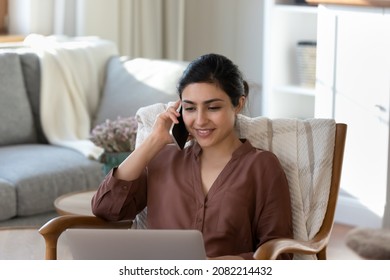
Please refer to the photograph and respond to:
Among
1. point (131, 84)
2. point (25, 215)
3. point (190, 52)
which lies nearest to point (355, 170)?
point (131, 84)

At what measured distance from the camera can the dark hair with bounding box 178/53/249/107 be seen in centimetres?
238

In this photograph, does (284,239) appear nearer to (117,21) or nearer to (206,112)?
(206,112)

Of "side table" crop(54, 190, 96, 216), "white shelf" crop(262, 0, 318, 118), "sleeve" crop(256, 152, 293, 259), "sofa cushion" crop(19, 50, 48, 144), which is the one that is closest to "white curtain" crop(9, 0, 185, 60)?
"sofa cushion" crop(19, 50, 48, 144)

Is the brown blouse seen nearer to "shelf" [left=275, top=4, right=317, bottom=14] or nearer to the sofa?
the sofa

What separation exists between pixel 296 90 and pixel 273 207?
2.73 meters

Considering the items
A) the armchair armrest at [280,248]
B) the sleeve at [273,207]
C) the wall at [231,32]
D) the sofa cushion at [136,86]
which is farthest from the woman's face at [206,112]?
the wall at [231,32]

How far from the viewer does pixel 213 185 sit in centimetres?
240

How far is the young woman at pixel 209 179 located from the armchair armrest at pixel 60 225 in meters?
0.05

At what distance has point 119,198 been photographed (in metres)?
2.47

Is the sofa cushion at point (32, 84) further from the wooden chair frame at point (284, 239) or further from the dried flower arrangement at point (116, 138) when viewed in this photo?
the wooden chair frame at point (284, 239)

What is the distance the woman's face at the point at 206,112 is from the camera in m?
2.36

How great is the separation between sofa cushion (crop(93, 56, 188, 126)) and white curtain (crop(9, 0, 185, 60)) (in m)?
0.66

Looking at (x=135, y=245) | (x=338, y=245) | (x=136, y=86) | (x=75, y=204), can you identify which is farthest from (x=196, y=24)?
(x=135, y=245)
